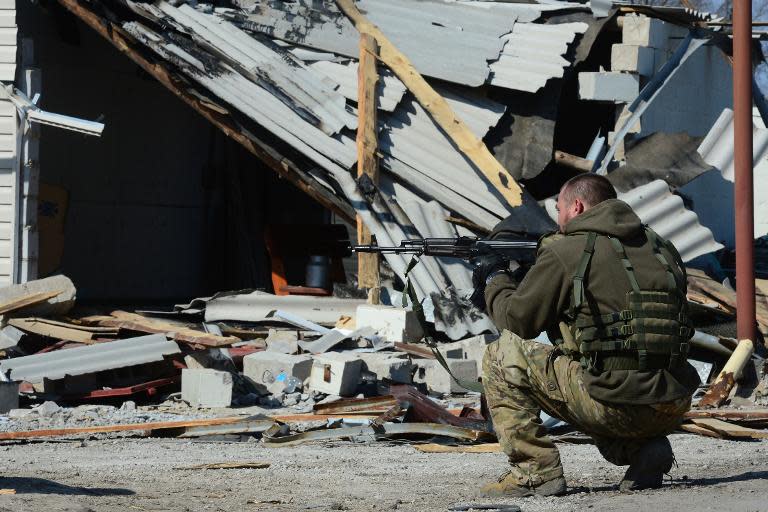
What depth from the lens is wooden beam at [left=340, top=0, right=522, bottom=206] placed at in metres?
11.4

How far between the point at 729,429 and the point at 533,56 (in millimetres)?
5700

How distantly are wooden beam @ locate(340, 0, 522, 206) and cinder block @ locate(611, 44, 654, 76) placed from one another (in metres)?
1.84

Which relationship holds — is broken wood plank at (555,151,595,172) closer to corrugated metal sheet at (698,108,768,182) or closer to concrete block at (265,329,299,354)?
corrugated metal sheet at (698,108,768,182)

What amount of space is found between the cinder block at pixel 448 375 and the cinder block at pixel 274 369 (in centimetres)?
108

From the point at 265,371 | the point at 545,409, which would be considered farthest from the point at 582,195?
the point at 265,371

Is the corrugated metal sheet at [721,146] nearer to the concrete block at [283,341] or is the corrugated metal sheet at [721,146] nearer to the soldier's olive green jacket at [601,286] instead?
the concrete block at [283,341]

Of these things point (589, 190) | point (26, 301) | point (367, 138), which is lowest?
point (26, 301)

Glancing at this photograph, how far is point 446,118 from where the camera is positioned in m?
11.8

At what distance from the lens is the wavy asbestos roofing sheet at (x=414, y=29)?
40.4 ft

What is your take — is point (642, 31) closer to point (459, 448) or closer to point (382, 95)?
point (382, 95)

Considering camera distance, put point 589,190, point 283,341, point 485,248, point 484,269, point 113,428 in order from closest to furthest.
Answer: point 589,190 < point 484,269 < point 485,248 < point 113,428 < point 283,341

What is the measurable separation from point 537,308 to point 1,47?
8902mm

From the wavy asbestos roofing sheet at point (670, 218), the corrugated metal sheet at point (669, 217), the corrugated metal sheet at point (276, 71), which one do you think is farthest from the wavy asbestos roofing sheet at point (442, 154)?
the wavy asbestos roofing sheet at point (670, 218)

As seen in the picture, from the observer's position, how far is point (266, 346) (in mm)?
11125
